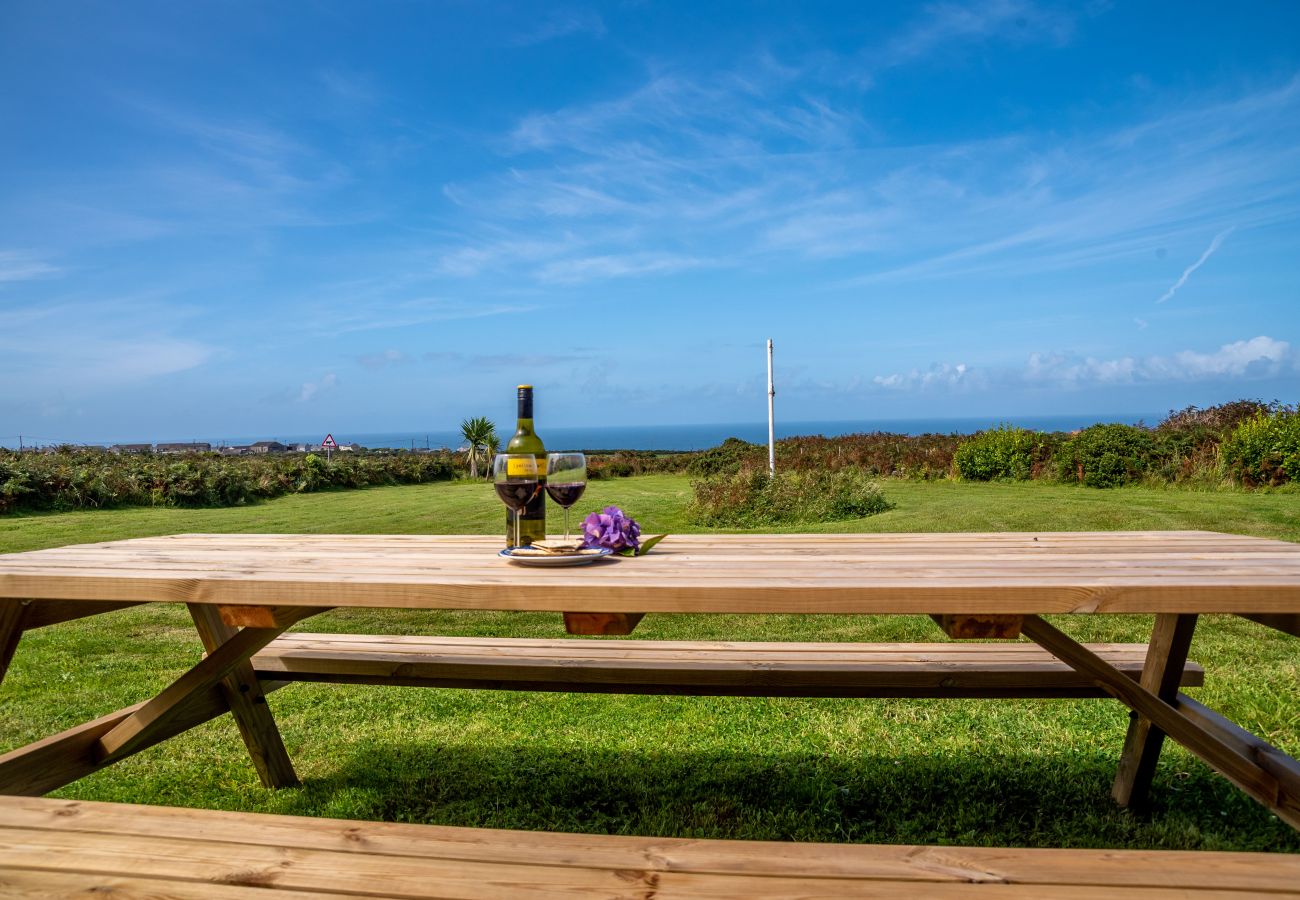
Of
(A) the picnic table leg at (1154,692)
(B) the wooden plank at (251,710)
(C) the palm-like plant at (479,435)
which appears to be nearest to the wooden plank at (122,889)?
(B) the wooden plank at (251,710)

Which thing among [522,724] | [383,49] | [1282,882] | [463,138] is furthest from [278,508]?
[1282,882]

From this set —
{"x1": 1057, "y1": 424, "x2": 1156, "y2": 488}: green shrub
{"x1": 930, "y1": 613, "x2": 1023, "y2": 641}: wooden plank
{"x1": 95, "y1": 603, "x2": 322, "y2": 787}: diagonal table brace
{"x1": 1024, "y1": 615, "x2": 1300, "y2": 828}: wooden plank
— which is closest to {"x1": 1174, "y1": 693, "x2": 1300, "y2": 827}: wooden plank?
{"x1": 1024, "y1": 615, "x2": 1300, "y2": 828}: wooden plank

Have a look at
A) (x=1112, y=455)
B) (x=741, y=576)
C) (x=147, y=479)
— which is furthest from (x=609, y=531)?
(x=147, y=479)

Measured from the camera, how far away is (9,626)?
2.14 metres

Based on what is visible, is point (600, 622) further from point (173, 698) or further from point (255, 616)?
point (173, 698)

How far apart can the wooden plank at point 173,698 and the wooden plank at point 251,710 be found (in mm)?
214

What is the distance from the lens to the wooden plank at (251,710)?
9.00 feet

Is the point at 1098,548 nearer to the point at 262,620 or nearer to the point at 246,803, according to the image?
the point at 262,620

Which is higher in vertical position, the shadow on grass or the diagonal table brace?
the diagonal table brace

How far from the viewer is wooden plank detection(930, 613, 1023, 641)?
1606mm

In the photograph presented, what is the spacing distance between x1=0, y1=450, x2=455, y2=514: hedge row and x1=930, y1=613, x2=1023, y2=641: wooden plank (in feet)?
54.9

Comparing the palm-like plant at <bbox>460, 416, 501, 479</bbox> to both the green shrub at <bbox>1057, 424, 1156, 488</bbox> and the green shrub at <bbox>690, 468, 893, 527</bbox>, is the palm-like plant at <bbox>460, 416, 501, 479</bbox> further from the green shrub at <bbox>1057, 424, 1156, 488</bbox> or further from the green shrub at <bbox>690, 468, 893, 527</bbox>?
the green shrub at <bbox>1057, 424, 1156, 488</bbox>

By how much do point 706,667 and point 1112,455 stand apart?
13.0 meters

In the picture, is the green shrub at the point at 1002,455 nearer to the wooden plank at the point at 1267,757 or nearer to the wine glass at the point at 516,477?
the wooden plank at the point at 1267,757
